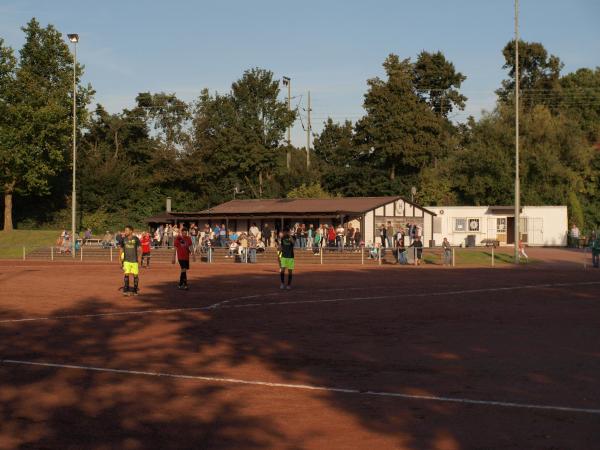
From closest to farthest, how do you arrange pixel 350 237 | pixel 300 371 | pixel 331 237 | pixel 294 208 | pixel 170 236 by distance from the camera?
pixel 300 371 < pixel 331 237 < pixel 350 237 < pixel 170 236 < pixel 294 208

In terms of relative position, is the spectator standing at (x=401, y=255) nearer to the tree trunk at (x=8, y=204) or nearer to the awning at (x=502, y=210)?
the awning at (x=502, y=210)

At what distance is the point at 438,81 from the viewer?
3516 inches

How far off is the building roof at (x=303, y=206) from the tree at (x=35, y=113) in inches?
603

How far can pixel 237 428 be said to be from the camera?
8.63 meters

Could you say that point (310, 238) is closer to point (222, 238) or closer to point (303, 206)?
point (222, 238)

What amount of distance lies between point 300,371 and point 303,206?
42169 mm

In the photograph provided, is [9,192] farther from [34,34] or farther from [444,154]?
[444,154]

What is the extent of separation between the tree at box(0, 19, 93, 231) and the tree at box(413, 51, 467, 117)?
126 feet

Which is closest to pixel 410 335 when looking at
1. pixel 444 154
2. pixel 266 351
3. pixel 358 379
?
pixel 266 351

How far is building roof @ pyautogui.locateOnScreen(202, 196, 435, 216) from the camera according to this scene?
166 feet

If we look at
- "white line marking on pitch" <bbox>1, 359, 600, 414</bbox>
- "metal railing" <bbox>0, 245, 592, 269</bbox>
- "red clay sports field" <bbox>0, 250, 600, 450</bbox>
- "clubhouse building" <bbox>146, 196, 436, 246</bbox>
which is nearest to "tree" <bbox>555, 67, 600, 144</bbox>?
"clubhouse building" <bbox>146, 196, 436, 246</bbox>

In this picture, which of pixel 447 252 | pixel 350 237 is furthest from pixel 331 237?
pixel 447 252

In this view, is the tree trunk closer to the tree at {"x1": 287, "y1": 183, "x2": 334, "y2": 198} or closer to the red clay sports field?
the tree at {"x1": 287, "y1": 183, "x2": 334, "y2": 198}

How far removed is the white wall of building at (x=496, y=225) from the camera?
57.3 m
